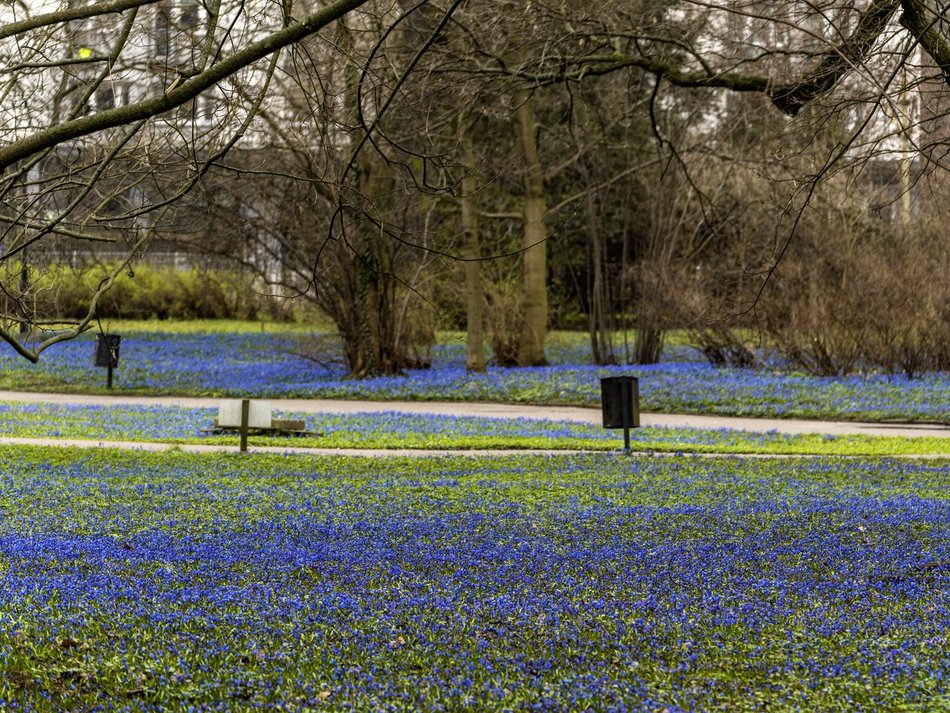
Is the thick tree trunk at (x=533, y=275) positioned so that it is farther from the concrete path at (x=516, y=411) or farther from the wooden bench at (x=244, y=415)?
the wooden bench at (x=244, y=415)

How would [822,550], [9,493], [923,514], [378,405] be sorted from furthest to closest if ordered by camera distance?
[378,405] < [9,493] < [923,514] < [822,550]

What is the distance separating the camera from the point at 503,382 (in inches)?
1027

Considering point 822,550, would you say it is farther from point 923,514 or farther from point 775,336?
point 775,336

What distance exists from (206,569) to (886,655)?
423cm

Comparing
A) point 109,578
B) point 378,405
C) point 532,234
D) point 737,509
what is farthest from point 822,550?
point 532,234

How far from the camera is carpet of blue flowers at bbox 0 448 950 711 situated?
17.3ft

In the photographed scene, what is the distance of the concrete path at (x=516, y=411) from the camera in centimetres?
1927

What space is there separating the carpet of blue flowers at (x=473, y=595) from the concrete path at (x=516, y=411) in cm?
715

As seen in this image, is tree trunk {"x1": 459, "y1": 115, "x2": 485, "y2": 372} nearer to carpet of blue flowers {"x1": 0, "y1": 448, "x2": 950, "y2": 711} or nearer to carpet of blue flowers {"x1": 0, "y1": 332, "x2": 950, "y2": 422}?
carpet of blue flowers {"x1": 0, "y1": 332, "x2": 950, "y2": 422}

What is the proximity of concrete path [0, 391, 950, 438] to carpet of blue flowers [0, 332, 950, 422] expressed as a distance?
0.55 meters

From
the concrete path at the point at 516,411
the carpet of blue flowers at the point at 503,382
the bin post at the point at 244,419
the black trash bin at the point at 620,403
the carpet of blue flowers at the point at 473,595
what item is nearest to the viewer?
the carpet of blue flowers at the point at 473,595

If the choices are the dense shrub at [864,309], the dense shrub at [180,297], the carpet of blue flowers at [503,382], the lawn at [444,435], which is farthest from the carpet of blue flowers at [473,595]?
the dense shrub at [180,297]

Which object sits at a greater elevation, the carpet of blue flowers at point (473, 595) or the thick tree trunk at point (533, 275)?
the thick tree trunk at point (533, 275)

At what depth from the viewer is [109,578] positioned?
24.4ft
